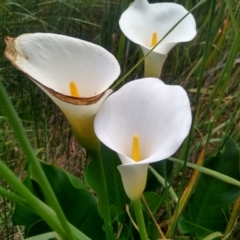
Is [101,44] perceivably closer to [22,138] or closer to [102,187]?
[102,187]

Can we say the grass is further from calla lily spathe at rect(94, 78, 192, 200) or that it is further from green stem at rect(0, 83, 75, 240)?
green stem at rect(0, 83, 75, 240)

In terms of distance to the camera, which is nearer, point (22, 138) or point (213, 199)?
point (22, 138)

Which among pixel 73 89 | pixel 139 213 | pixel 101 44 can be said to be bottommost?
pixel 101 44

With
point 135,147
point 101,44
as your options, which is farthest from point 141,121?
point 101,44

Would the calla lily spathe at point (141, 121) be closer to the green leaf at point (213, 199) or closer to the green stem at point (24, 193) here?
the green stem at point (24, 193)

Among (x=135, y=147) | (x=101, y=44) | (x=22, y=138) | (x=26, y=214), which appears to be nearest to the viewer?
(x=22, y=138)

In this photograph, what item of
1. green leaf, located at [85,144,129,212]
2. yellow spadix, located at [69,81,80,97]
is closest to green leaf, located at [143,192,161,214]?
green leaf, located at [85,144,129,212]

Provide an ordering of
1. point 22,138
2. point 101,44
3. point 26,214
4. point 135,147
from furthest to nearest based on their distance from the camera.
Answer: point 101,44 < point 26,214 < point 135,147 < point 22,138

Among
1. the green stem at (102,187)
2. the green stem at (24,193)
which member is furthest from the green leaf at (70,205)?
the green stem at (24,193)
